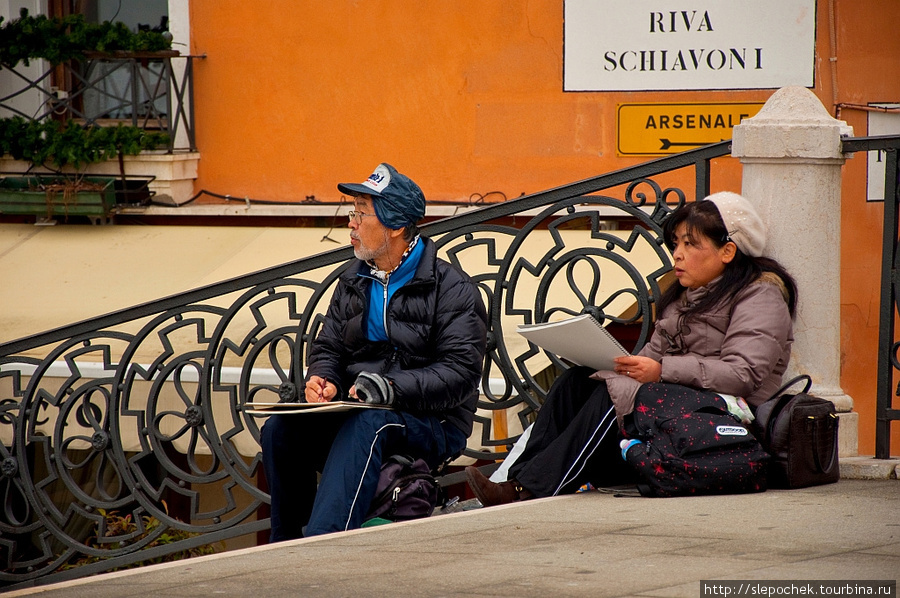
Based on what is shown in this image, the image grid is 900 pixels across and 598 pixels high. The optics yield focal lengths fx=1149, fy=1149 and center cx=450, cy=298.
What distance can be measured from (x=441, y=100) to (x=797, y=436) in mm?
4930

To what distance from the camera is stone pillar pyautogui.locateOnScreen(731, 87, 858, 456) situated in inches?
175

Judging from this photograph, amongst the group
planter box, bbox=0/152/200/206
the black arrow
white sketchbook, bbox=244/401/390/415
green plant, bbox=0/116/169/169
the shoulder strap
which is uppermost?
green plant, bbox=0/116/169/169

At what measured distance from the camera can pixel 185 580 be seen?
3.17m

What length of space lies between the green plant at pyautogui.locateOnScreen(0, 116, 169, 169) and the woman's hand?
544cm

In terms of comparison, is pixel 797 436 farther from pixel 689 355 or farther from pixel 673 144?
pixel 673 144

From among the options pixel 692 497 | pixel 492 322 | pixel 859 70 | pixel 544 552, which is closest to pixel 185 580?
pixel 544 552

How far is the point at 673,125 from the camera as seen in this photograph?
7785mm

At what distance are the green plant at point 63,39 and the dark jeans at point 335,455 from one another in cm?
502

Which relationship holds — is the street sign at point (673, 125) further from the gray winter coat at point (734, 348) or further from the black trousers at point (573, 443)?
the black trousers at point (573, 443)

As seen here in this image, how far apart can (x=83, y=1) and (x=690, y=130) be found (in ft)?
16.2

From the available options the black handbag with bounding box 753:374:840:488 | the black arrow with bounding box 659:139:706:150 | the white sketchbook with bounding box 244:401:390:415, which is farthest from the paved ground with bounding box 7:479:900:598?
the black arrow with bounding box 659:139:706:150

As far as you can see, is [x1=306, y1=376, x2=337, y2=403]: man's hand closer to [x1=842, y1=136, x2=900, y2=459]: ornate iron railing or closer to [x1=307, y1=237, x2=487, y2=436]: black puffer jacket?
[x1=307, y1=237, x2=487, y2=436]: black puffer jacket

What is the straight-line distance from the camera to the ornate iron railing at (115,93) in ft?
28.2

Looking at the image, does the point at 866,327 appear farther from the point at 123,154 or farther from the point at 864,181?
the point at 123,154
